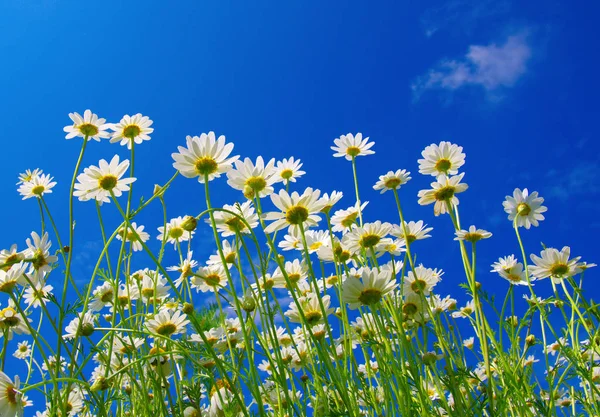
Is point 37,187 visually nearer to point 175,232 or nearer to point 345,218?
point 175,232

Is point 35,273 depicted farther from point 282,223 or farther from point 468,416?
point 468,416

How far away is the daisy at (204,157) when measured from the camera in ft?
4.60

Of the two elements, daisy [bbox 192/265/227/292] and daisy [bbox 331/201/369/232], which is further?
daisy [bbox 331/201/369/232]

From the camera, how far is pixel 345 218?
2010mm

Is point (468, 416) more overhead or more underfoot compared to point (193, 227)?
more underfoot

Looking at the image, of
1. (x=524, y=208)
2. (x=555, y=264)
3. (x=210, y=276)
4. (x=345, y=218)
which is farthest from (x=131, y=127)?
(x=555, y=264)

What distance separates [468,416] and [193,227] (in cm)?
86

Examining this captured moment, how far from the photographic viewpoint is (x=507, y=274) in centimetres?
208

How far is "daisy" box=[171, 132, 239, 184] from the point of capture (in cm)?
140

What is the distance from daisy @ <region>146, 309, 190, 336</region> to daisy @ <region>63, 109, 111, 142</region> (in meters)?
0.75

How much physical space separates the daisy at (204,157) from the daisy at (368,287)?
0.47 meters

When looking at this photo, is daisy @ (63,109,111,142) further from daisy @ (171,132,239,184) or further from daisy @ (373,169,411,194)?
daisy @ (373,169,411,194)

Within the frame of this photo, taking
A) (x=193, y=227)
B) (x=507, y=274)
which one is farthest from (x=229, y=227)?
(x=507, y=274)

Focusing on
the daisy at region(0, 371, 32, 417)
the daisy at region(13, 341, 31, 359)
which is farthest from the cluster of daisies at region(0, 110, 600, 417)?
the daisy at region(13, 341, 31, 359)
